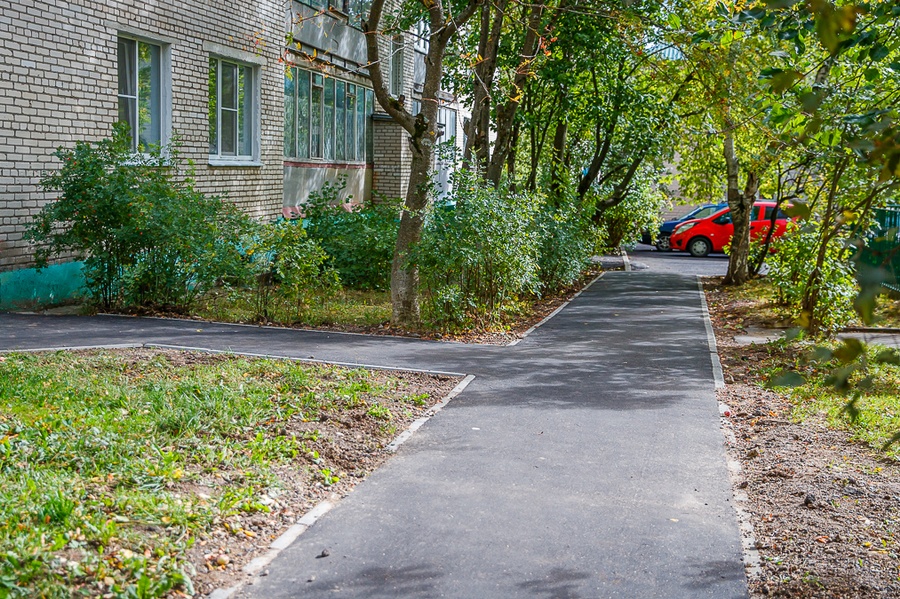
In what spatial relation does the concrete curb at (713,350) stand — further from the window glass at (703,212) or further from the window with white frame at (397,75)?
Answer: the window glass at (703,212)

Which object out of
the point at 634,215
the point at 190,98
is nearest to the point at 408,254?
the point at 190,98

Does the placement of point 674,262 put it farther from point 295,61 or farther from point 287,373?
point 287,373

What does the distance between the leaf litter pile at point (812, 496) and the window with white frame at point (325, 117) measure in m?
12.7

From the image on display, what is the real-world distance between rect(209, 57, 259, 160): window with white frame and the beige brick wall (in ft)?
1.30

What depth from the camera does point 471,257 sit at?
39.4ft

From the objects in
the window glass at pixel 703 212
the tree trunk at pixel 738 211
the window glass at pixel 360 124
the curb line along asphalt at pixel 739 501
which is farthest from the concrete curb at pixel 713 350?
the window glass at pixel 703 212

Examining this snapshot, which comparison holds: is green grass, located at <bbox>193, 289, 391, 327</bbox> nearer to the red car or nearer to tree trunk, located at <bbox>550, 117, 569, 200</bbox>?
tree trunk, located at <bbox>550, 117, 569, 200</bbox>

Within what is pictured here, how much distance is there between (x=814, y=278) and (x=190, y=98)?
32.7ft

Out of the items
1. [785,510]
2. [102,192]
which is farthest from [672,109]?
[785,510]

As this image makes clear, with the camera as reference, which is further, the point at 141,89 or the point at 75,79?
the point at 141,89

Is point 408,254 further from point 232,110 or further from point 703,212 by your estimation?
point 703,212

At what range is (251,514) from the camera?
5.21m

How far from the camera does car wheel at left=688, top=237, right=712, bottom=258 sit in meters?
34.6

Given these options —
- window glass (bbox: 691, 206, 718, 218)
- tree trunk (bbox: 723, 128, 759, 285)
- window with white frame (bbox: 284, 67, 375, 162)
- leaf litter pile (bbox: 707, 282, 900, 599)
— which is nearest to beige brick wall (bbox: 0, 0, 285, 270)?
window with white frame (bbox: 284, 67, 375, 162)
